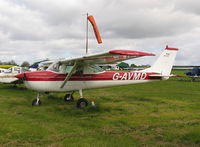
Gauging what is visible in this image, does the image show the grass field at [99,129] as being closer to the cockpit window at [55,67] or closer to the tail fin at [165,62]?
the cockpit window at [55,67]

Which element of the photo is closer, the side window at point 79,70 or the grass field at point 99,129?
the grass field at point 99,129

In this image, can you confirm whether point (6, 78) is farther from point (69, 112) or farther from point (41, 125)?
point (41, 125)

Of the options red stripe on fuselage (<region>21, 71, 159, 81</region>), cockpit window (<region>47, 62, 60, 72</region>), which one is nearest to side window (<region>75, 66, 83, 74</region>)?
red stripe on fuselage (<region>21, 71, 159, 81</region>)

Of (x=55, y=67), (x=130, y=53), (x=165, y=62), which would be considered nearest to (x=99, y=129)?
(x=130, y=53)

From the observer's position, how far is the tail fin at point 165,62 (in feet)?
30.0

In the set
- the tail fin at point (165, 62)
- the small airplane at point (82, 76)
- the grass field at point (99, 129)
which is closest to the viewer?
the grass field at point (99, 129)

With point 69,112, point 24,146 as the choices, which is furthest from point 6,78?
point 24,146

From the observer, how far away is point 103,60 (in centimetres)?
673

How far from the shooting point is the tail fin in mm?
9141

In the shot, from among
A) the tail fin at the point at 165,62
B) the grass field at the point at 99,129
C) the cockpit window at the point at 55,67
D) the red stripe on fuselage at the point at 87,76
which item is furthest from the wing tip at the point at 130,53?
the tail fin at the point at 165,62

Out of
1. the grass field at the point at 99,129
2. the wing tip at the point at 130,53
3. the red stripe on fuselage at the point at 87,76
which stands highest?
the wing tip at the point at 130,53

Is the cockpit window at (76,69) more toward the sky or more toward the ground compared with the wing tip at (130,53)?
more toward the ground

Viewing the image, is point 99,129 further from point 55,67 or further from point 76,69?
point 55,67

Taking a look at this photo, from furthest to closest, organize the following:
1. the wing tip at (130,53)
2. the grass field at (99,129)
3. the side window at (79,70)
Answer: the side window at (79,70) → the wing tip at (130,53) → the grass field at (99,129)
